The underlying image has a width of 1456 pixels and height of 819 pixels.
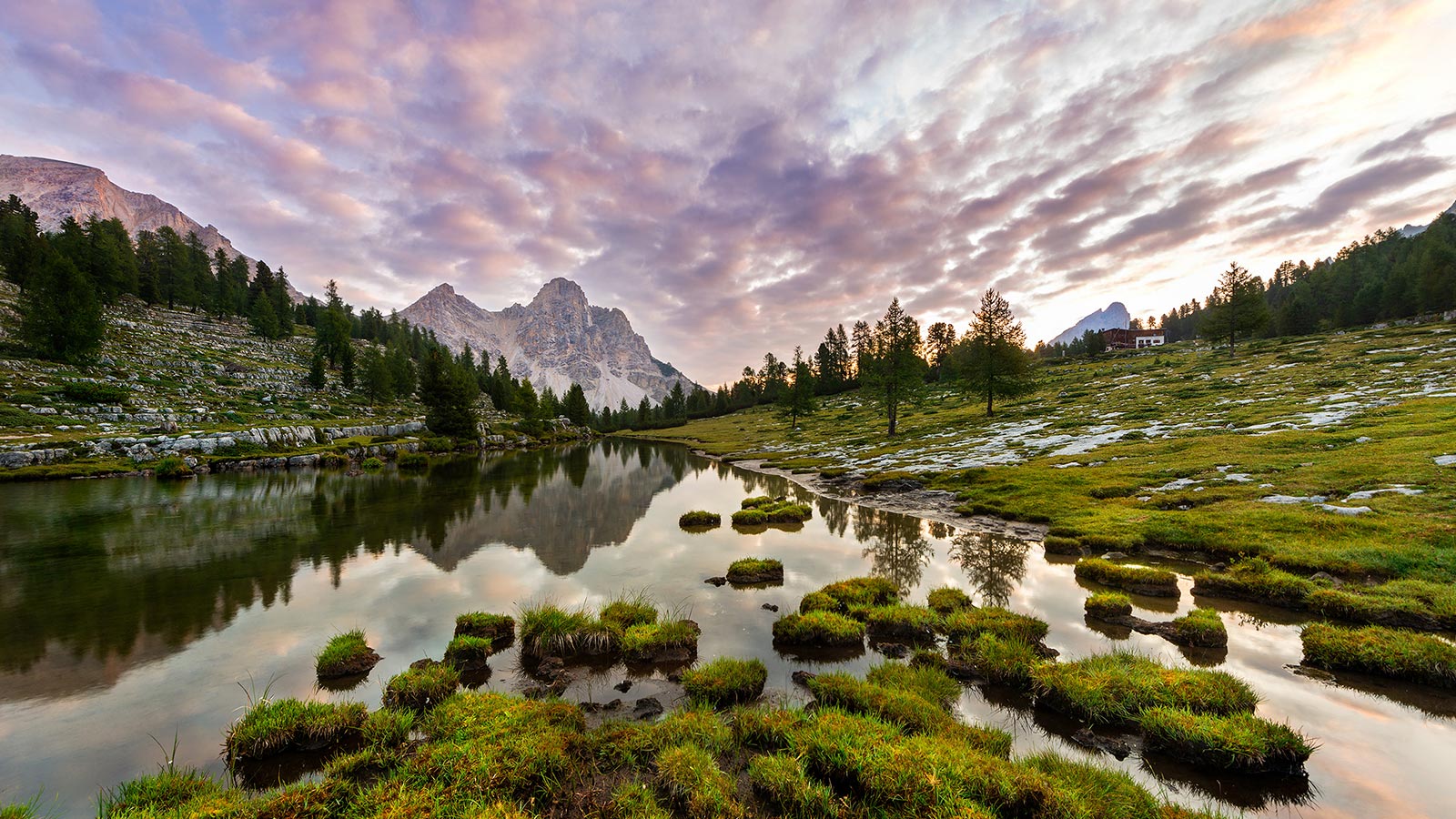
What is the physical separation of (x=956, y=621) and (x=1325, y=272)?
211m

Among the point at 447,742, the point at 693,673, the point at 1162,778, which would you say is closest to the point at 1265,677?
the point at 1162,778

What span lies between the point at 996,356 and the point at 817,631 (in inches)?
2674

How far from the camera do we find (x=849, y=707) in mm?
9508

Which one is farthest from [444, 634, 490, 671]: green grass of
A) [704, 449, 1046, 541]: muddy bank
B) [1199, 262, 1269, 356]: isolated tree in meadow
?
[1199, 262, 1269, 356]: isolated tree in meadow

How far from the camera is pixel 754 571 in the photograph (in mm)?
18734

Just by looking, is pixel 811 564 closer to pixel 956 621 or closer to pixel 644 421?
pixel 956 621

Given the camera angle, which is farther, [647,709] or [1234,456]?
[1234,456]

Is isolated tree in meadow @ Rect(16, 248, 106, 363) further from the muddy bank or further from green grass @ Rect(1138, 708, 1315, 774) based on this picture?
green grass @ Rect(1138, 708, 1315, 774)

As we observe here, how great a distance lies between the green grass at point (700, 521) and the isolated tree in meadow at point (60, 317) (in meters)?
102

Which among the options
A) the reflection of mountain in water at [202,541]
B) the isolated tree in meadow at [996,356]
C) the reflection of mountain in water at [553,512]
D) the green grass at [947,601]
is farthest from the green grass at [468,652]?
the isolated tree in meadow at [996,356]

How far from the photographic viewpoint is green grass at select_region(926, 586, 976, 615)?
1464 centimetres

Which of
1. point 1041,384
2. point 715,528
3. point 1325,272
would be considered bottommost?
point 715,528

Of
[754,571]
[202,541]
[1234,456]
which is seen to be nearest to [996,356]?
[1234,456]

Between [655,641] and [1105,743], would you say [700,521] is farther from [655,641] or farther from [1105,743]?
[1105,743]
